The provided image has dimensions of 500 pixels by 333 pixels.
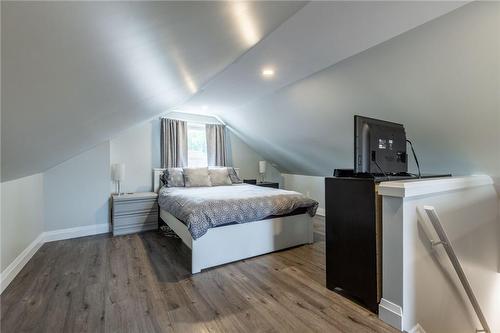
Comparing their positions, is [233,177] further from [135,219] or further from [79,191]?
[79,191]

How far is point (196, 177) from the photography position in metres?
4.22

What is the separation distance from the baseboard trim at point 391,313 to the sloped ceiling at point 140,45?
1989 mm

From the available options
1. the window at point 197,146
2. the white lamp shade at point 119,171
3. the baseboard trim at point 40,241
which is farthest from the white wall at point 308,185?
the baseboard trim at point 40,241

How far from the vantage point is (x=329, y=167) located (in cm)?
428

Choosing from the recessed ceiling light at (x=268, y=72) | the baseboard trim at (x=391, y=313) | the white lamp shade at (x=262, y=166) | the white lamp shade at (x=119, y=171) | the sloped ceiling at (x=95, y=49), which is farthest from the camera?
the white lamp shade at (x=262, y=166)

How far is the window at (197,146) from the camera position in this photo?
4855 millimetres

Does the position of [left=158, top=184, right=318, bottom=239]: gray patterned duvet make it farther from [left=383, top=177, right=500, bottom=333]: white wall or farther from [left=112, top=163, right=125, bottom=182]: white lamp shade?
[left=383, top=177, right=500, bottom=333]: white wall

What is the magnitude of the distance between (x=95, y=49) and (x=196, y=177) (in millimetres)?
3550

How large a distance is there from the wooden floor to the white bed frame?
0.36 feet

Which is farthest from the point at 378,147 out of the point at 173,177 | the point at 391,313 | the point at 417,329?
the point at 173,177

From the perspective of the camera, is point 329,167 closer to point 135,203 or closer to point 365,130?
point 365,130

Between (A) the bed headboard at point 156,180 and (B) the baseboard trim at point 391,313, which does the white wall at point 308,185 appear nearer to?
(A) the bed headboard at point 156,180

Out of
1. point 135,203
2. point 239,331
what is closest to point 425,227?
point 239,331

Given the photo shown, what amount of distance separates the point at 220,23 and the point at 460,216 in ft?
8.65
